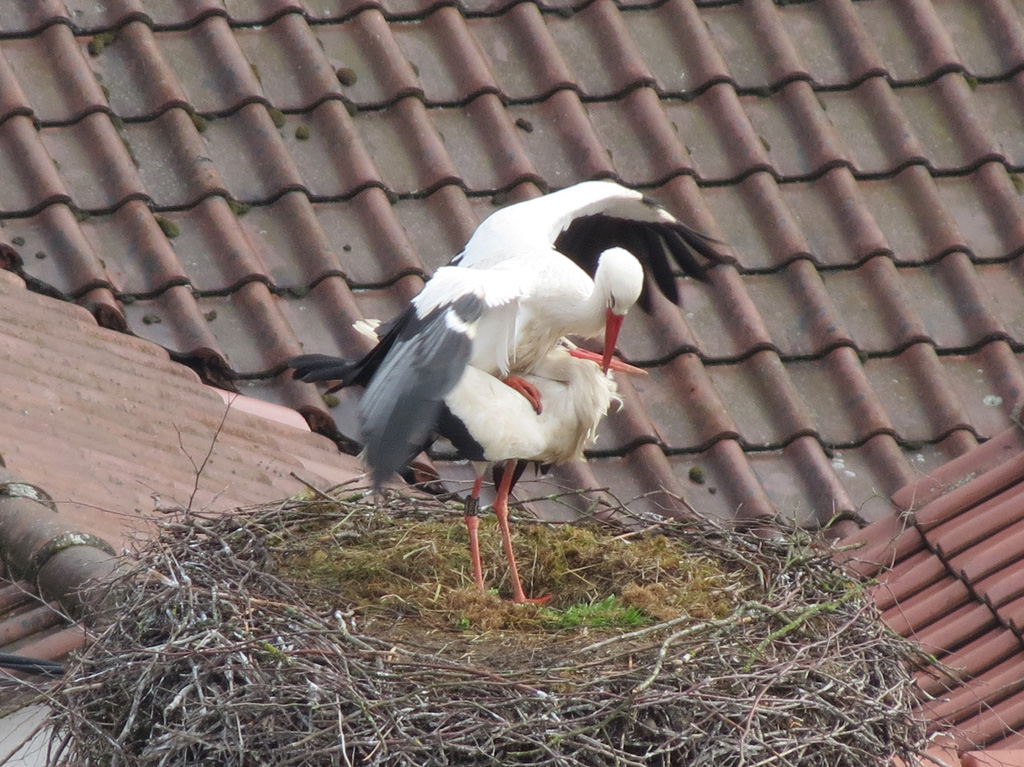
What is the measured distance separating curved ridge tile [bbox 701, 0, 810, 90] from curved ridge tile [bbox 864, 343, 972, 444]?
1.27m

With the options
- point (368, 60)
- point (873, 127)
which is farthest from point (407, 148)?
point (873, 127)

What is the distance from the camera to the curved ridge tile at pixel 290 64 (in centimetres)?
591

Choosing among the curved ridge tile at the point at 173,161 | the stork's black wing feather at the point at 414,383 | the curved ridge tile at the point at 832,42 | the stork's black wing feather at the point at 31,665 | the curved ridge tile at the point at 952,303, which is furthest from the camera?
the curved ridge tile at the point at 832,42

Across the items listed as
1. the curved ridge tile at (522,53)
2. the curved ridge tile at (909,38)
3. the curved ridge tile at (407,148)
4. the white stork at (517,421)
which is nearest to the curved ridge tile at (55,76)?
the curved ridge tile at (407,148)

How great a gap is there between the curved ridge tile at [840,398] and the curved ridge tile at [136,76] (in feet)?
7.63

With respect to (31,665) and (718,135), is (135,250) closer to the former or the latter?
(31,665)

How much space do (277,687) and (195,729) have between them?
18 cm

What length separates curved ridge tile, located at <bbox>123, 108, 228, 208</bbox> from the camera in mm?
5598

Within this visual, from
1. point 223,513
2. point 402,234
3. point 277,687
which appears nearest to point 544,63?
point 402,234

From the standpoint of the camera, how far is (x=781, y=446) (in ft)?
18.0

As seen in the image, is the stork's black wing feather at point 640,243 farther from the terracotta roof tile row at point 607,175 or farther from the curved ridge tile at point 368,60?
the curved ridge tile at point 368,60

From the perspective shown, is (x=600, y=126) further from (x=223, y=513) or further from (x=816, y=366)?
(x=223, y=513)

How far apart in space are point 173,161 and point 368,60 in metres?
0.85

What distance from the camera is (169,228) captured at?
552 cm
